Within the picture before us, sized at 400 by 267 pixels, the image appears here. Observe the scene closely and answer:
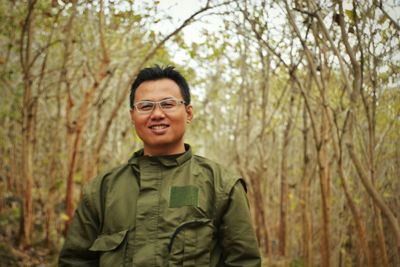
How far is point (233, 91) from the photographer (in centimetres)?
1234

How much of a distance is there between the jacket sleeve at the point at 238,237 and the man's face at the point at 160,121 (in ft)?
1.28

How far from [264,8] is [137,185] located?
4.64 metres

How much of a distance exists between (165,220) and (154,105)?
1.77ft

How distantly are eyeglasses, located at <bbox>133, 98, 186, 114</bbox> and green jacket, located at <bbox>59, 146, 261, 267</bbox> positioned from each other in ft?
0.74

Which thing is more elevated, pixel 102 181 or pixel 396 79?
pixel 396 79

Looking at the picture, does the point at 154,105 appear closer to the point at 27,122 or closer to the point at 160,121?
the point at 160,121

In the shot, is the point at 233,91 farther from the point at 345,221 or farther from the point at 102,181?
the point at 102,181

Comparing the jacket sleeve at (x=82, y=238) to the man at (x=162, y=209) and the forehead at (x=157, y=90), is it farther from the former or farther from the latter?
the forehead at (x=157, y=90)

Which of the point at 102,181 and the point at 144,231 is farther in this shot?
the point at 102,181

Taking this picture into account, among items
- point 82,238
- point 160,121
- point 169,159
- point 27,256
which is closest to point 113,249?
point 82,238

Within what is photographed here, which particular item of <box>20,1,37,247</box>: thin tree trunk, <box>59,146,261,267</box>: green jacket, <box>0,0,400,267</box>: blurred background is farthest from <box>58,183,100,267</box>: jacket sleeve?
<box>20,1,37,247</box>: thin tree trunk

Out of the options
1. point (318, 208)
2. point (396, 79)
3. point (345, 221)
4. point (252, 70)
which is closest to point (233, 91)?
point (252, 70)

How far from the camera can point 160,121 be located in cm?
184

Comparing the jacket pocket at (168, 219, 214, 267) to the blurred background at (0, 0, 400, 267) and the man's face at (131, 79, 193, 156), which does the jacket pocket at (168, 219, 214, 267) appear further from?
the blurred background at (0, 0, 400, 267)
